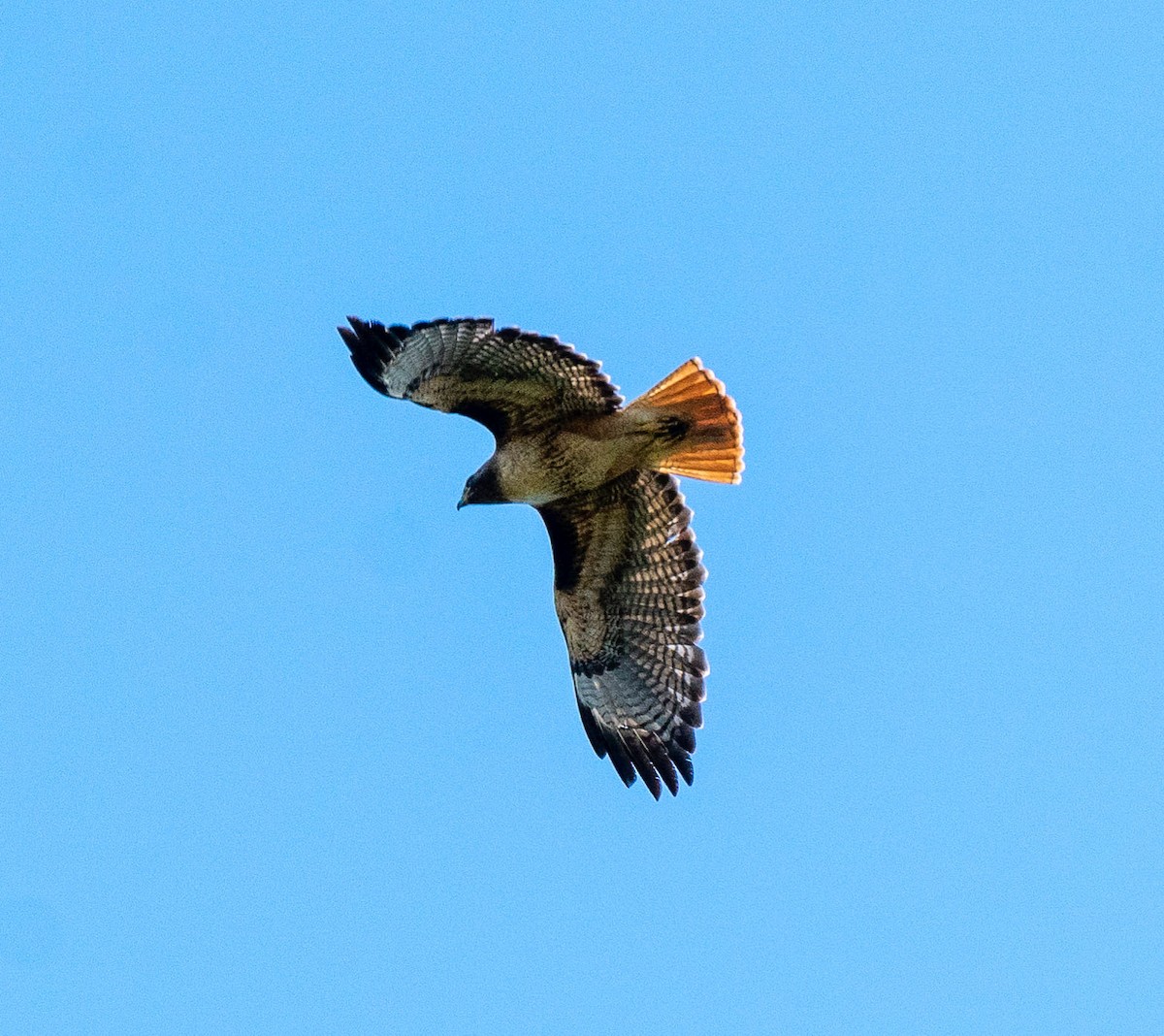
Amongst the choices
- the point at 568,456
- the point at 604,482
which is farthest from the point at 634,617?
the point at 568,456

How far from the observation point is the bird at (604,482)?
10180mm

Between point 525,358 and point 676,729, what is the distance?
263 cm

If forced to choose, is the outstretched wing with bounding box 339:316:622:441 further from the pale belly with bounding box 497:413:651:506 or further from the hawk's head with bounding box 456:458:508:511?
the hawk's head with bounding box 456:458:508:511

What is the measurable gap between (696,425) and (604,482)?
0.77 meters

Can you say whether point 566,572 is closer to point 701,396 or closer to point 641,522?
point 641,522

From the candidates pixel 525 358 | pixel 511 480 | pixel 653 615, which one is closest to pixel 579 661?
pixel 653 615

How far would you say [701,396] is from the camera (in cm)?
1045

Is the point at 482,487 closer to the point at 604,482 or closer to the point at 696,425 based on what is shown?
the point at 604,482

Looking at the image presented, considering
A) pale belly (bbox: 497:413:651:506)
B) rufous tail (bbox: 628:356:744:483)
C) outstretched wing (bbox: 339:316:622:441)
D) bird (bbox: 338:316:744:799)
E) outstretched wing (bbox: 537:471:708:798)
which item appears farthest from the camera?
outstretched wing (bbox: 537:471:708:798)

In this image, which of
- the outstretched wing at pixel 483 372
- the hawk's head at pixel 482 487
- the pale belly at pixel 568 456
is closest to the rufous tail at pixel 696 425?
the pale belly at pixel 568 456

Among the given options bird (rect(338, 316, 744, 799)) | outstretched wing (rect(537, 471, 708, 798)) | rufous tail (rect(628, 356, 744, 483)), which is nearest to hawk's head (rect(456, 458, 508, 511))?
bird (rect(338, 316, 744, 799))

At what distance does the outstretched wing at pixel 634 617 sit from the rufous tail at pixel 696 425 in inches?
18.0

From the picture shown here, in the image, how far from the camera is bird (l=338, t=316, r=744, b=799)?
10.2 m

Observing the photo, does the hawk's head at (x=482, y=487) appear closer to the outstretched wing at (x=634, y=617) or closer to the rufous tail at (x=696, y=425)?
the outstretched wing at (x=634, y=617)
